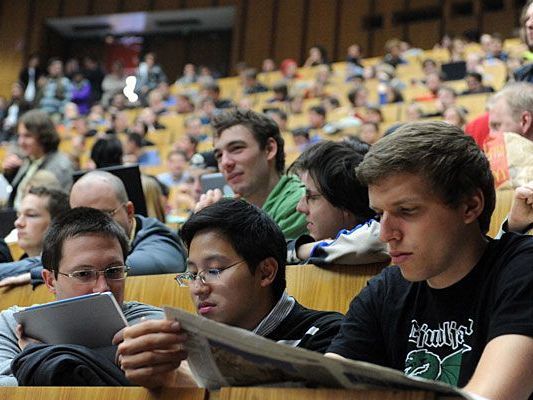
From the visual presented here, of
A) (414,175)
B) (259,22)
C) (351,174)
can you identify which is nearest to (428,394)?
(414,175)

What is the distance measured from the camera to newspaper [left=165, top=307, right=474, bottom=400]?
2.96ft

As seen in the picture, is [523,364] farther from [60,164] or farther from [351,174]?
[60,164]

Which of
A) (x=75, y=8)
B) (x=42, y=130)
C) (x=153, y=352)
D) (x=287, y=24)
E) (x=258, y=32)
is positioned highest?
(x=75, y=8)

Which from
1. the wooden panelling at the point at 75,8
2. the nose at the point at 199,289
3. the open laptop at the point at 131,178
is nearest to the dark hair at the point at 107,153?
the open laptop at the point at 131,178

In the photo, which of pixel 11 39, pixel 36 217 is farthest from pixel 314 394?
pixel 11 39

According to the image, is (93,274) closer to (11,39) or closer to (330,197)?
(330,197)

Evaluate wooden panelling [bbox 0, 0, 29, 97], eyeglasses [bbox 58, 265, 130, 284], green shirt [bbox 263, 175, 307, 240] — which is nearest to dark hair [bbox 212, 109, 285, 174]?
green shirt [bbox 263, 175, 307, 240]

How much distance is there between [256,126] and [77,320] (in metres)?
1.23

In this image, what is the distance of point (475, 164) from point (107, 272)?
76 centimetres

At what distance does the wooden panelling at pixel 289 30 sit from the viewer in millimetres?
10844

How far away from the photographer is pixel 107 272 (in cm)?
171

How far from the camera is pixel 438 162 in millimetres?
1211

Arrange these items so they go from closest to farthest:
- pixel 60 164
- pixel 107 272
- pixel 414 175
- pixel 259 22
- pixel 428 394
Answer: pixel 428 394, pixel 414 175, pixel 107 272, pixel 60 164, pixel 259 22

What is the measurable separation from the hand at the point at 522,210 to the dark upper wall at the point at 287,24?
8681mm
